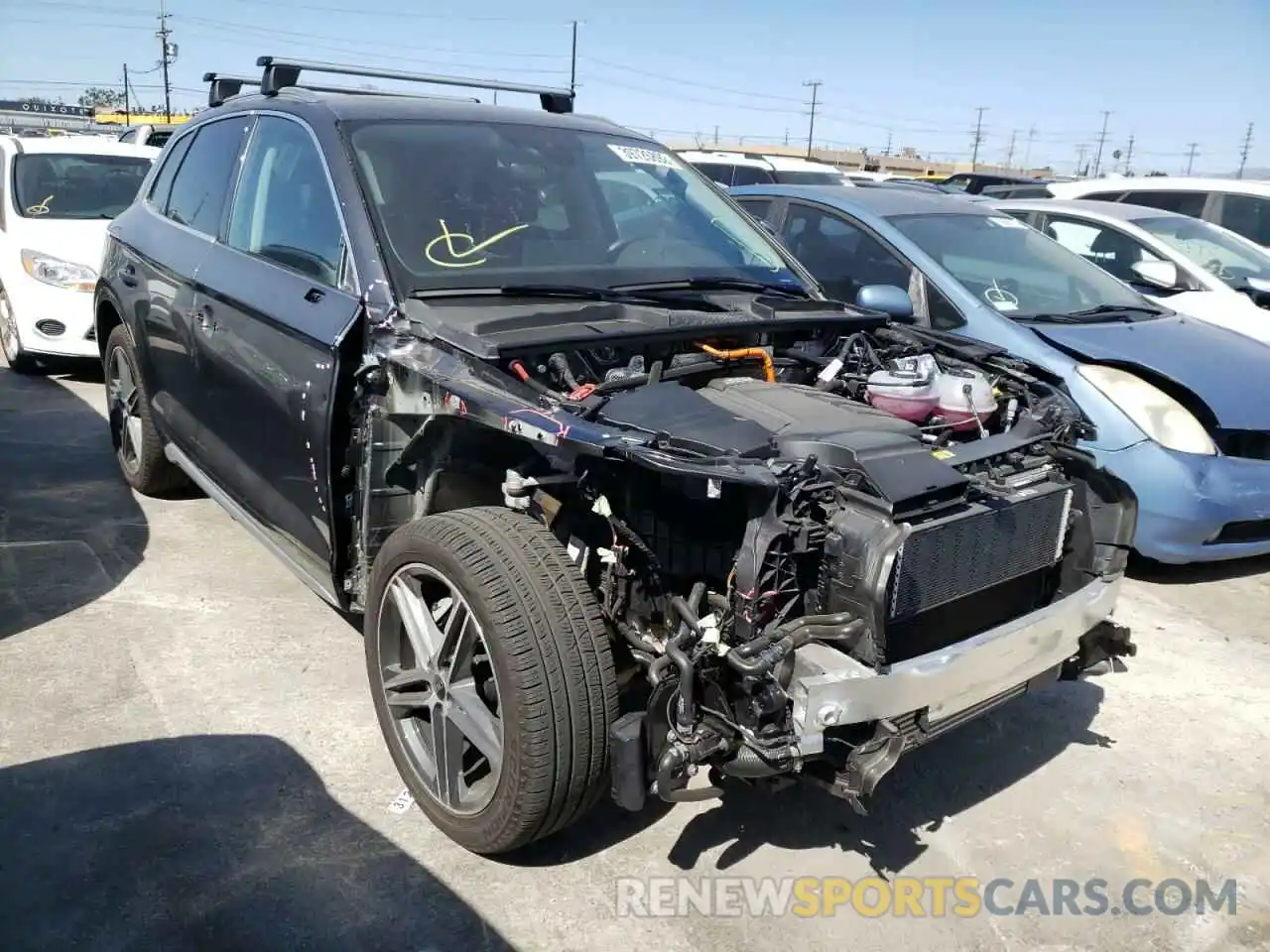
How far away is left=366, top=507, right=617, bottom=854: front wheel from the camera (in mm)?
2447

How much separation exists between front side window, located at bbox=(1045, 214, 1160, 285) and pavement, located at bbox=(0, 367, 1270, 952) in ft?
13.0

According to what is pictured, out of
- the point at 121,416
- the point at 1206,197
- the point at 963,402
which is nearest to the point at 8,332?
the point at 121,416

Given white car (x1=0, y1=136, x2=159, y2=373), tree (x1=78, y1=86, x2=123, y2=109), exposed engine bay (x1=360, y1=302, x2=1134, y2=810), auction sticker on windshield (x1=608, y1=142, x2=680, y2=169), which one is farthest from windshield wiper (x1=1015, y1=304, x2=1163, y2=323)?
tree (x1=78, y1=86, x2=123, y2=109)

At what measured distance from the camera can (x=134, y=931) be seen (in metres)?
2.47

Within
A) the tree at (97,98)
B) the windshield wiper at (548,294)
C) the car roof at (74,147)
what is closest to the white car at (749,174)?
the car roof at (74,147)

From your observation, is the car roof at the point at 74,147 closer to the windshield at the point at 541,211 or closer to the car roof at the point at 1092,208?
the windshield at the point at 541,211

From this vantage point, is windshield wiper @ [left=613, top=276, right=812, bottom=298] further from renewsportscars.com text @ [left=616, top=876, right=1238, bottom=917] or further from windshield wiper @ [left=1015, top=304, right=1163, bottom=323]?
windshield wiper @ [left=1015, top=304, right=1163, bottom=323]

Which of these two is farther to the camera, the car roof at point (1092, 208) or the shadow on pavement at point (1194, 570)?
the car roof at point (1092, 208)

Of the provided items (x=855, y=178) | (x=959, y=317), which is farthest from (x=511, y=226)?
(x=855, y=178)

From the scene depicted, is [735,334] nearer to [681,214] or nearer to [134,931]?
[681,214]

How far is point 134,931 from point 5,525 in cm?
313

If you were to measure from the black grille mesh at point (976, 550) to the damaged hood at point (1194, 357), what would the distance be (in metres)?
2.37

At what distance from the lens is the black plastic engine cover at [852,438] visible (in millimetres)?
2486

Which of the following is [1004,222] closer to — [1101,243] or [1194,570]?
[1101,243]
